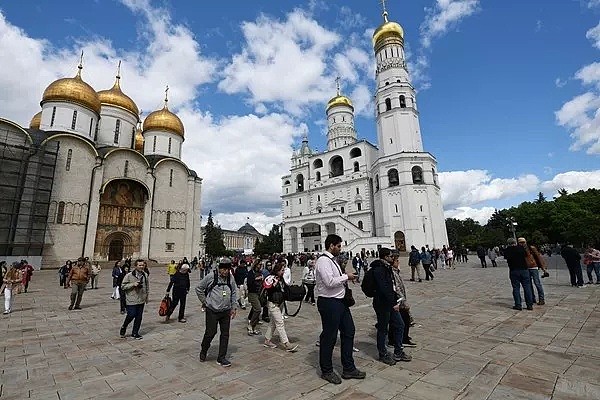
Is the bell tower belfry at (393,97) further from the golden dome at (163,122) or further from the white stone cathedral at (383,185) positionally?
the golden dome at (163,122)

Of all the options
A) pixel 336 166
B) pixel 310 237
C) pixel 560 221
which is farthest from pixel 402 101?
pixel 560 221

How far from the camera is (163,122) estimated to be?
36.9 meters

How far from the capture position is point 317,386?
3545mm

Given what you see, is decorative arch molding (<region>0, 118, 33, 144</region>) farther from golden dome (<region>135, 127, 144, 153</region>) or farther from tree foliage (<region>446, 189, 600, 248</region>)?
tree foliage (<region>446, 189, 600, 248</region>)

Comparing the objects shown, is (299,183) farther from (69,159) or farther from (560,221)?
(560,221)

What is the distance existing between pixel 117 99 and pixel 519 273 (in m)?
42.0

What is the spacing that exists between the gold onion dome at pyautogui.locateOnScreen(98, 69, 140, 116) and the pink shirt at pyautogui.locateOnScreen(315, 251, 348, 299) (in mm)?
40687

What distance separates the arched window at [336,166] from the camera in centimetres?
5319

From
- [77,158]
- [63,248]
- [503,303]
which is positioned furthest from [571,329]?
[77,158]

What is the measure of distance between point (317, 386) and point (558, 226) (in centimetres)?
4943

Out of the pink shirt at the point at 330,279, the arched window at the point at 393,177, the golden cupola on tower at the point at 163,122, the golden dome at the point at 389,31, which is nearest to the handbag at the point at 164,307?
the pink shirt at the point at 330,279

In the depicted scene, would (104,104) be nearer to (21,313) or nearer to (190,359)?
(21,313)

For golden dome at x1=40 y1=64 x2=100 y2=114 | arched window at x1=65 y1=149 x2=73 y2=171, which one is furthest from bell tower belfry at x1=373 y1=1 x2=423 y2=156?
arched window at x1=65 y1=149 x2=73 y2=171

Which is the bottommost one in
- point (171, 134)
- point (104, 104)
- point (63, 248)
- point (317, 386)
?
point (317, 386)
